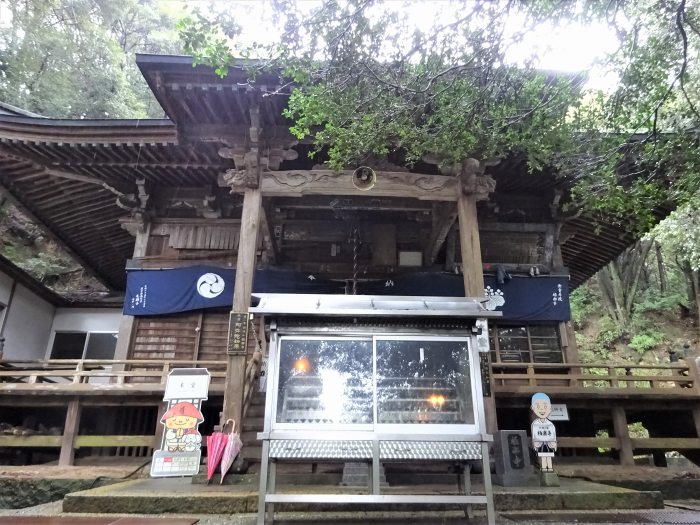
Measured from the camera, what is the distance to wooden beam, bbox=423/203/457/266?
26.4 feet

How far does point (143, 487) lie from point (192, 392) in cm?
179

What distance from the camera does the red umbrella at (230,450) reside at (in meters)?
5.43

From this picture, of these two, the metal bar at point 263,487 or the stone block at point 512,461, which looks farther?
the stone block at point 512,461

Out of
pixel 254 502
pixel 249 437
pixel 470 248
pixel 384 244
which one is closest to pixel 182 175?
pixel 384 244

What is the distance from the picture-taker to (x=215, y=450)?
5508mm

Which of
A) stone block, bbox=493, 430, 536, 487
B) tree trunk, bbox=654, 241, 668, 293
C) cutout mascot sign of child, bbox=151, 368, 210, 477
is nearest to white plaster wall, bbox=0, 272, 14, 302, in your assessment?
cutout mascot sign of child, bbox=151, 368, 210, 477

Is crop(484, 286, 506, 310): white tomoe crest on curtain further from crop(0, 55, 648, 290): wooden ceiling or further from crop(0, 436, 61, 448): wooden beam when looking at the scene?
crop(0, 436, 61, 448): wooden beam

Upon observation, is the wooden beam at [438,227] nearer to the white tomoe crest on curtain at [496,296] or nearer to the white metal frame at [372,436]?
the white tomoe crest on curtain at [496,296]

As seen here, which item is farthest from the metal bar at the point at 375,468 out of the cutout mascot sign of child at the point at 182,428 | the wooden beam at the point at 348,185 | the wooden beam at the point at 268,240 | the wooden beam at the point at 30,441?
the wooden beam at the point at 30,441

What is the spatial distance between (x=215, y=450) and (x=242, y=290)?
221 cm

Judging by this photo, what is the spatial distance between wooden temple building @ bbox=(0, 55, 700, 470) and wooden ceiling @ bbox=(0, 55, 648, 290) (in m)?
0.04

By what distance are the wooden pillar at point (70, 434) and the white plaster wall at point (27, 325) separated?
5178 mm

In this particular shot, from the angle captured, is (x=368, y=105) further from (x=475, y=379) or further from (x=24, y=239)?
(x=24, y=239)

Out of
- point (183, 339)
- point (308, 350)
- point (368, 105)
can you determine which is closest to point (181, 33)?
point (368, 105)
